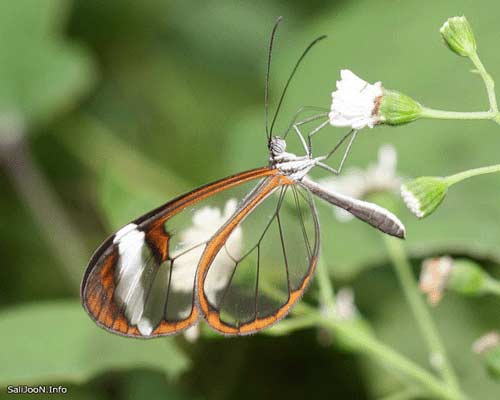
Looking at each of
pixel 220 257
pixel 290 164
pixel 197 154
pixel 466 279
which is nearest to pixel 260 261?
pixel 220 257

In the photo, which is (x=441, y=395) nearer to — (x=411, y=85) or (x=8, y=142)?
(x=411, y=85)

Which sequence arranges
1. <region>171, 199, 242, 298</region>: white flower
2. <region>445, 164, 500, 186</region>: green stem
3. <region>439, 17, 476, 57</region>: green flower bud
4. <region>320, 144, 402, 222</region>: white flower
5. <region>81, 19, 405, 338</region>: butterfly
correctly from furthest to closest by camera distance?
<region>320, 144, 402, 222</region>: white flower < <region>171, 199, 242, 298</region>: white flower < <region>81, 19, 405, 338</region>: butterfly < <region>439, 17, 476, 57</region>: green flower bud < <region>445, 164, 500, 186</region>: green stem

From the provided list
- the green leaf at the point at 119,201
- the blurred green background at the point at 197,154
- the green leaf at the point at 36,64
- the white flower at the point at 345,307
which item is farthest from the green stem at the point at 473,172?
the green leaf at the point at 36,64

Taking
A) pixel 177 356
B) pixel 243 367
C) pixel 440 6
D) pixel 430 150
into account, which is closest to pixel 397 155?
pixel 430 150

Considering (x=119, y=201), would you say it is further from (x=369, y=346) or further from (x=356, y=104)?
(x=356, y=104)

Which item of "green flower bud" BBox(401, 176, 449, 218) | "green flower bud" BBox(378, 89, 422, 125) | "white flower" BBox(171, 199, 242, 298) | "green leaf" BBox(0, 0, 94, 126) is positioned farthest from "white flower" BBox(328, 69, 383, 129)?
"green leaf" BBox(0, 0, 94, 126)

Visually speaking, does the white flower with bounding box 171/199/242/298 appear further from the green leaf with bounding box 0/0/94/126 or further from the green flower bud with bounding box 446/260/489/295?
the green leaf with bounding box 0/0/94/126
